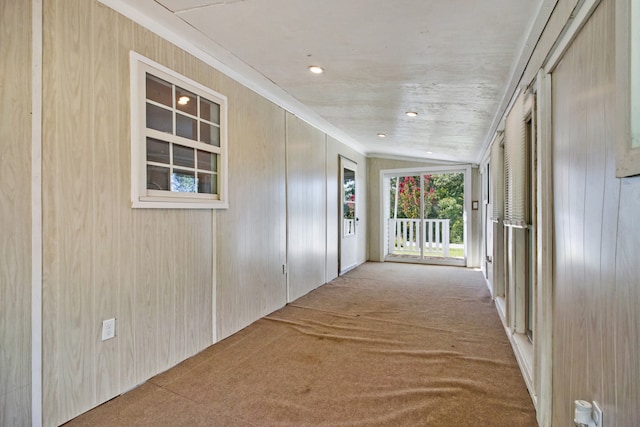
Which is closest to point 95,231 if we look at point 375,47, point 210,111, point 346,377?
point 210,111

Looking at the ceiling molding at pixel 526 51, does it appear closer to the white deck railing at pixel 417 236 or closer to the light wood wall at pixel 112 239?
the light wood wall at pixel 112 239

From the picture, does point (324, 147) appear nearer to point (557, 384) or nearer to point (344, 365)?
point (344, 365)

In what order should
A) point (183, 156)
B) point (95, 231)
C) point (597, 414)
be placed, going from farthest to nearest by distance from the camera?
point (183, 156), point (95, 231), point (597, 414)

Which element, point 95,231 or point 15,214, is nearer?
point 15,214

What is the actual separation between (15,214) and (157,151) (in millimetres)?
900

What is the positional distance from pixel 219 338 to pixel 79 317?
4.13 feet

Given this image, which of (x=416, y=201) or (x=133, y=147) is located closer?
(x=133, y=147)

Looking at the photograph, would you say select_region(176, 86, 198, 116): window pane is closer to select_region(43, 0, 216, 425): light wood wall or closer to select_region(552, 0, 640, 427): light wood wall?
select_region(43, 0, 216, 425): light wood wall

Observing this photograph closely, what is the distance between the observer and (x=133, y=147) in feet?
6.79

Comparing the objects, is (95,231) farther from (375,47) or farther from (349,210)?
(349,210)

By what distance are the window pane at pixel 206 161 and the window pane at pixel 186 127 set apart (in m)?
0.16

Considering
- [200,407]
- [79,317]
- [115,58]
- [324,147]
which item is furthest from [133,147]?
[324,147]

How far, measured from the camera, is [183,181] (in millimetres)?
2514

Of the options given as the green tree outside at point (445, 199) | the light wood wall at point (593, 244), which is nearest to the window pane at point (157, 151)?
the light wood wall at point (593, 244)
